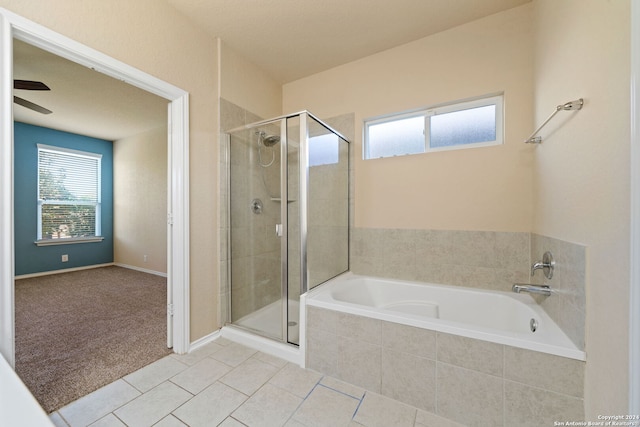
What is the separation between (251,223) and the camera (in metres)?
2.32

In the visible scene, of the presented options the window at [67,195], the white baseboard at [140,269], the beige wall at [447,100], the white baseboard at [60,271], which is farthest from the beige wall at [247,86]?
the white baseboard at [60,271]

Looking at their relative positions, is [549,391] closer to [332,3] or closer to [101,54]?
[332,3]

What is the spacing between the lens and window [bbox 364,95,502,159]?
2059mm

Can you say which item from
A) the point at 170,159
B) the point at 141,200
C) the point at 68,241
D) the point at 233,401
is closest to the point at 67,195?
the point at 68,241

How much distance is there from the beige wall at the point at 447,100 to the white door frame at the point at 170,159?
151 centimetres

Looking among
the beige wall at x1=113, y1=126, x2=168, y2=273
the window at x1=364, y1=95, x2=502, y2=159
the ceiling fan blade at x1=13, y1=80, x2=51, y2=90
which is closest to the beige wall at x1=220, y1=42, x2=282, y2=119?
the window at x1=364, y1=95, x2=502, y2=159

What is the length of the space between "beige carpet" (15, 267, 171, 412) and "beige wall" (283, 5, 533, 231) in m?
2.22

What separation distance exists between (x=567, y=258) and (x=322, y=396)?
155 centimetres

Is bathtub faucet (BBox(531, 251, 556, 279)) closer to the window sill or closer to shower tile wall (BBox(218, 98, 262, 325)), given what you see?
shower tile wall (BBox(218, 98, 262, 325))

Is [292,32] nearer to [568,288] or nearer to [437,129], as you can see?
[437,129]

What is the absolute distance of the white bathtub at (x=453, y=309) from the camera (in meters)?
1.23

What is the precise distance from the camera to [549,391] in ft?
3.73

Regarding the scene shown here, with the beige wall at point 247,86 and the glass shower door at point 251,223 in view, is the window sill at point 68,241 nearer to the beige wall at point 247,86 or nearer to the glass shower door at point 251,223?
the glass shower door at point 251,223

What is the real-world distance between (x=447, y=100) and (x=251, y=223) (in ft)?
6.72
